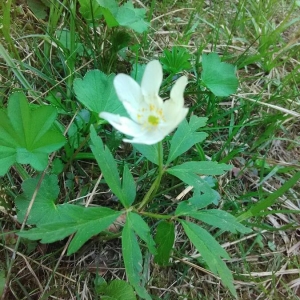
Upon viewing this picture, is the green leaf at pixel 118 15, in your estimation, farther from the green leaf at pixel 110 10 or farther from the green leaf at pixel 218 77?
the green leaf at pixel 218 77

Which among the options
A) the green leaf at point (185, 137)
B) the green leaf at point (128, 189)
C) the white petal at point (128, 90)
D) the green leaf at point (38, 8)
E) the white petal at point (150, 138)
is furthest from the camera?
the green leaf at point (38, 8)

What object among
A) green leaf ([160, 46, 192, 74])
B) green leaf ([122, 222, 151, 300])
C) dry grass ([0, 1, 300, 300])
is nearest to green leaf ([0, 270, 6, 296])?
dry grass ([0, 1, 300, 300])

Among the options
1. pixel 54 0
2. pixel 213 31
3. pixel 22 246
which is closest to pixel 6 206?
pixel 22 246

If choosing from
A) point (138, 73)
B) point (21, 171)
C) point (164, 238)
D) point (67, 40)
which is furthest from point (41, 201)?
point (67, 40)

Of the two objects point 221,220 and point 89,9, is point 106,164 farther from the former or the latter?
point 89,9

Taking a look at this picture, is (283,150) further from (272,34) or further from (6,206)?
(6,206)

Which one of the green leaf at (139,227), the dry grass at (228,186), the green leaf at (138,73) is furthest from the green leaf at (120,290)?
the green leaf at (138,73)

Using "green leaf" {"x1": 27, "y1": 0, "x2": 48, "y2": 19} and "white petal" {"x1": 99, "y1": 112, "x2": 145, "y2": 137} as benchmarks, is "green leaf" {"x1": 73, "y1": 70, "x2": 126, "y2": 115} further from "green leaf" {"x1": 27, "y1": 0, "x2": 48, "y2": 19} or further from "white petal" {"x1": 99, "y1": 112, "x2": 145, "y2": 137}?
"green leaf" {"x1": 27, "y1": 0, "x2": 48, "y2": 19}
